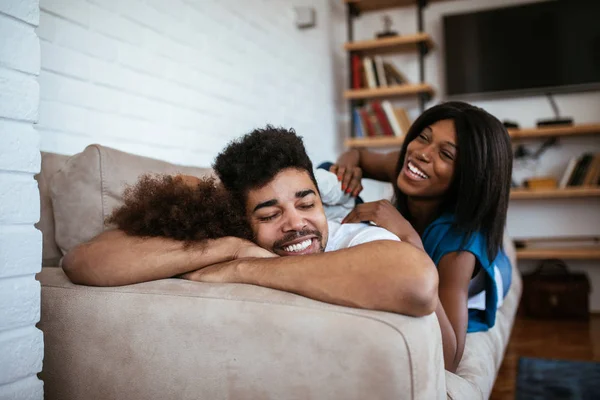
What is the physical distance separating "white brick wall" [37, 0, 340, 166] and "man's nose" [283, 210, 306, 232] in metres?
1.03

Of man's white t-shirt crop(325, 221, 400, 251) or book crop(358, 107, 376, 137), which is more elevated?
book crop(358, 107, 376, 137)

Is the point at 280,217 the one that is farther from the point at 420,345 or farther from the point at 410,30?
the point at 410,30

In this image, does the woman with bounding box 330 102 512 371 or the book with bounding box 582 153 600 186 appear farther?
the book with bounding box 582 153 600 186

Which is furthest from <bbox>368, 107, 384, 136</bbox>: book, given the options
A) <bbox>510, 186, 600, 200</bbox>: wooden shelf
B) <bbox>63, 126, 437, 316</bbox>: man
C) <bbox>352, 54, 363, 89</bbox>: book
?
<bbox>63, 126, 437, 316</bbox>: man

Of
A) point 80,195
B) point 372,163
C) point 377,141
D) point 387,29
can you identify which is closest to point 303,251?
point 80,195

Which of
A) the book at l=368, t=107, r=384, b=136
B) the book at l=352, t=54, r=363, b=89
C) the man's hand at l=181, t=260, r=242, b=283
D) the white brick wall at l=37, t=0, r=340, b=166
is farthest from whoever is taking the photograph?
the book at l=352, t=54, r=363, b=89

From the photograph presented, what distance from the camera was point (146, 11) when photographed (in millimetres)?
2143

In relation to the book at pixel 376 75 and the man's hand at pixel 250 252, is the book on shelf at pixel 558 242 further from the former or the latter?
the man's hand at pixel 250 252

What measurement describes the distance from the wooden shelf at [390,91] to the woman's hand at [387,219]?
2471 mm

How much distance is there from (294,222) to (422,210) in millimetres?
700

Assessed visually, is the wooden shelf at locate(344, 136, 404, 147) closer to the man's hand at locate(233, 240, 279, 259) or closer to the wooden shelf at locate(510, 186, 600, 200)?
the wooden shelf at locate(510, 186, 600, 200)

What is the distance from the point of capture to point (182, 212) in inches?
39.9

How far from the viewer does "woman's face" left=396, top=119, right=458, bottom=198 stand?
1483 mm

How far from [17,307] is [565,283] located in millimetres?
3331
